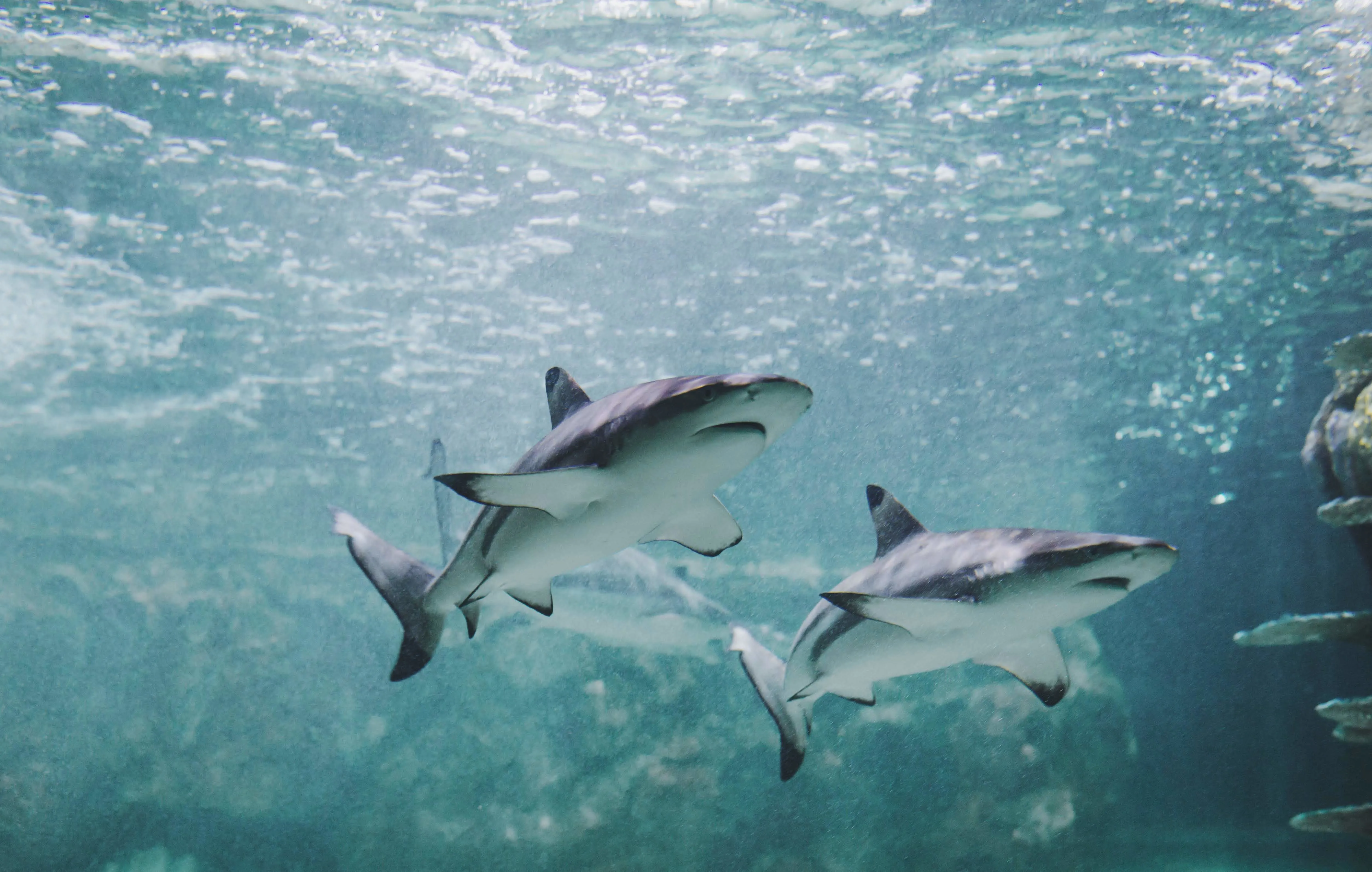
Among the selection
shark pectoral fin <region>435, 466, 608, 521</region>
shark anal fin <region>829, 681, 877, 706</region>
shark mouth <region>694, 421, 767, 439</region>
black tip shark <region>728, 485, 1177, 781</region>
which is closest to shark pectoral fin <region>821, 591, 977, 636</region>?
black tip shark <region>728, 485, 1177, 781</region>

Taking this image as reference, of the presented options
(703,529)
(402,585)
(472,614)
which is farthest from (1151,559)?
(402,585)

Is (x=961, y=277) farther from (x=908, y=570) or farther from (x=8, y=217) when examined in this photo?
(x=8, y=217)

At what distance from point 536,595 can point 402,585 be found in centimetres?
80

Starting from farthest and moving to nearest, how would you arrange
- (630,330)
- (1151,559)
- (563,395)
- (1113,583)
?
(630,330) < (563,395) < (1113,583) < (1151,559)

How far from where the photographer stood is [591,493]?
9.93ft

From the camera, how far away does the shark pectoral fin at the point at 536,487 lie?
2.74 meters

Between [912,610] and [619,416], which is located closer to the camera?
[619,416]

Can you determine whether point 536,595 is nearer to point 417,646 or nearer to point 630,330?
point 417,646

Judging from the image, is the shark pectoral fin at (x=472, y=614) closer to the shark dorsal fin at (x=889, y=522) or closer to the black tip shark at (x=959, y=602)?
the black tip shark at (x=959, y=602)

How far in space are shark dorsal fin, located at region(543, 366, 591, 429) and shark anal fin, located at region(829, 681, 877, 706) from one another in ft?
8.63

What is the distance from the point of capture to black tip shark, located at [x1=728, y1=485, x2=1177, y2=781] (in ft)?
10.4

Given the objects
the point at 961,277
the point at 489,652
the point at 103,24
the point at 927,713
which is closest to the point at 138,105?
the point at 103,24

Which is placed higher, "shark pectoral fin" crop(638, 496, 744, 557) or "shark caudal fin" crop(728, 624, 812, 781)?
"shark pectoral fin" crop(638, 496, 744, 557)

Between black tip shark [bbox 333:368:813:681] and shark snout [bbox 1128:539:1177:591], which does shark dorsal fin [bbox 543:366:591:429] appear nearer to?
black tip shark [bbox 333:368:813:681]
